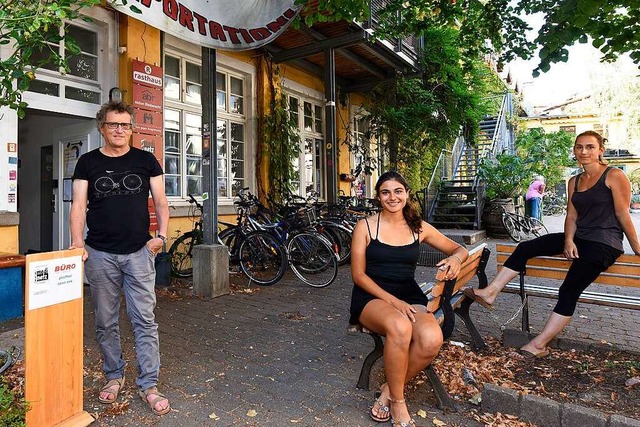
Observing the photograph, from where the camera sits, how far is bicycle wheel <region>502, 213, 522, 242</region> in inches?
441

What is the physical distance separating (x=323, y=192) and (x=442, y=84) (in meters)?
4.47

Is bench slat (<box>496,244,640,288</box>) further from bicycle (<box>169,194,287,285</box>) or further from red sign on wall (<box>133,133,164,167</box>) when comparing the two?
red sign on wall (<box>133,133,164,167</box>)

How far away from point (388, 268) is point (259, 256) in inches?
149

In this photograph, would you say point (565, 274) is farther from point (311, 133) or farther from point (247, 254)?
point (311, 133)

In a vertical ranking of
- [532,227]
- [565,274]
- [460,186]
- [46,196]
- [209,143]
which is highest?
[209,143]

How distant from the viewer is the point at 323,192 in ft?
38.1

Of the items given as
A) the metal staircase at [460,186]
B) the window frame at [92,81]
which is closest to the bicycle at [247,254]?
the window frame at [92,81]

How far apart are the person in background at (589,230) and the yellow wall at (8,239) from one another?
5623mm

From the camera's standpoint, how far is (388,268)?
2.87m

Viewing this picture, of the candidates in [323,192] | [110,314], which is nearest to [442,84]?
[323,192]

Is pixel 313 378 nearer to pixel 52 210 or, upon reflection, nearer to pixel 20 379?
pixel 20 379

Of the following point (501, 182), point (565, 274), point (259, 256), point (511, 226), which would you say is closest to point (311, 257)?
point (259, 256)

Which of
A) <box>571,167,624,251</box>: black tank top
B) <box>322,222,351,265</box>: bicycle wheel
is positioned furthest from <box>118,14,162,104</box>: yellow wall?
<box>571,167,624,251</box>: black tank top

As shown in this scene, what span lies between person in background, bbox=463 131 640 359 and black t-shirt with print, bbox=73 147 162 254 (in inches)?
120
